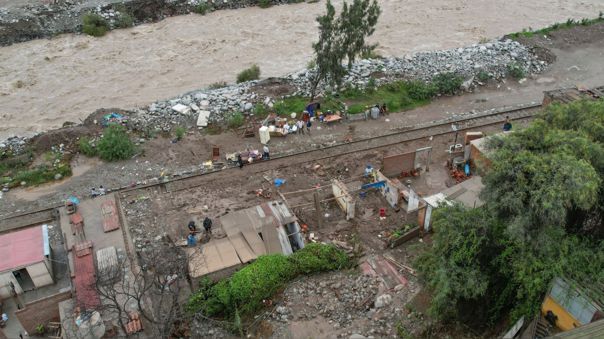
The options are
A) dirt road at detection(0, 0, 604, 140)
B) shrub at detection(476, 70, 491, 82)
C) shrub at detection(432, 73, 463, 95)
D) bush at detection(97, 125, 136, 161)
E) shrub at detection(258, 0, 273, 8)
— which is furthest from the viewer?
shrub at detection(258, 0, 273, 8)

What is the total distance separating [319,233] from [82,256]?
7.89 meters

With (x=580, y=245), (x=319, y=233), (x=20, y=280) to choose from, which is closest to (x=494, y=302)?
(x=580, y=245)

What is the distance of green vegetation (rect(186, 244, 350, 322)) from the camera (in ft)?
49.4

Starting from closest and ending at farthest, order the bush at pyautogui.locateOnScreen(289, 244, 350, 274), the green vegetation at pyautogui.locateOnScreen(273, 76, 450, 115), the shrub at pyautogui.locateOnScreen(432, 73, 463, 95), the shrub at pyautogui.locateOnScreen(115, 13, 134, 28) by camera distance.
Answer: the bush at pyautogui.locateOnScreen(289, 244, 350, 274) < the green vegetation at pyautogui.locateOnScreen(273, 76, 450, 115) < the shrub at pyautogui.locateOnScreen(432, 73, 463, 95) < the shrub at pyautogui.locateOnScreen(115, 13, 134, 28)

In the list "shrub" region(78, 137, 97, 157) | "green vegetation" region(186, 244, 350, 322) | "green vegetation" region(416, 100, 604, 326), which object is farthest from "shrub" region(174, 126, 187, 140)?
"green vegetation" region(416, 100, 604, 326)

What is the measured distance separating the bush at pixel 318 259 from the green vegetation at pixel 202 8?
27770 mm

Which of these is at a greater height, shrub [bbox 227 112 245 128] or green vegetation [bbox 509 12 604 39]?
green vegetation [bbox 509 12 604 39]

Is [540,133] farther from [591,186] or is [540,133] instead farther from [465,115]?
[465,115]

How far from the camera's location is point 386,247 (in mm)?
17672

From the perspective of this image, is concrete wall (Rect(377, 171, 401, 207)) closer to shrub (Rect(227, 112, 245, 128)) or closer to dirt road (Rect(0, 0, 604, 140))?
shrub (Rect(227, 112, 245, 128))

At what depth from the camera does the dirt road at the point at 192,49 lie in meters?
29.2

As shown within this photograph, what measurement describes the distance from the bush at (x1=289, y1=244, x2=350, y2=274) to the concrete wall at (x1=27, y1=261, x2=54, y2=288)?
772cm

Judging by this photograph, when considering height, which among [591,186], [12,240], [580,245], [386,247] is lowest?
[386,247]

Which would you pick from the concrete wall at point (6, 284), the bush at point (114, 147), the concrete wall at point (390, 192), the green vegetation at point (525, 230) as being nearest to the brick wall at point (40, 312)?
the concrete wall at point (6, 284)
